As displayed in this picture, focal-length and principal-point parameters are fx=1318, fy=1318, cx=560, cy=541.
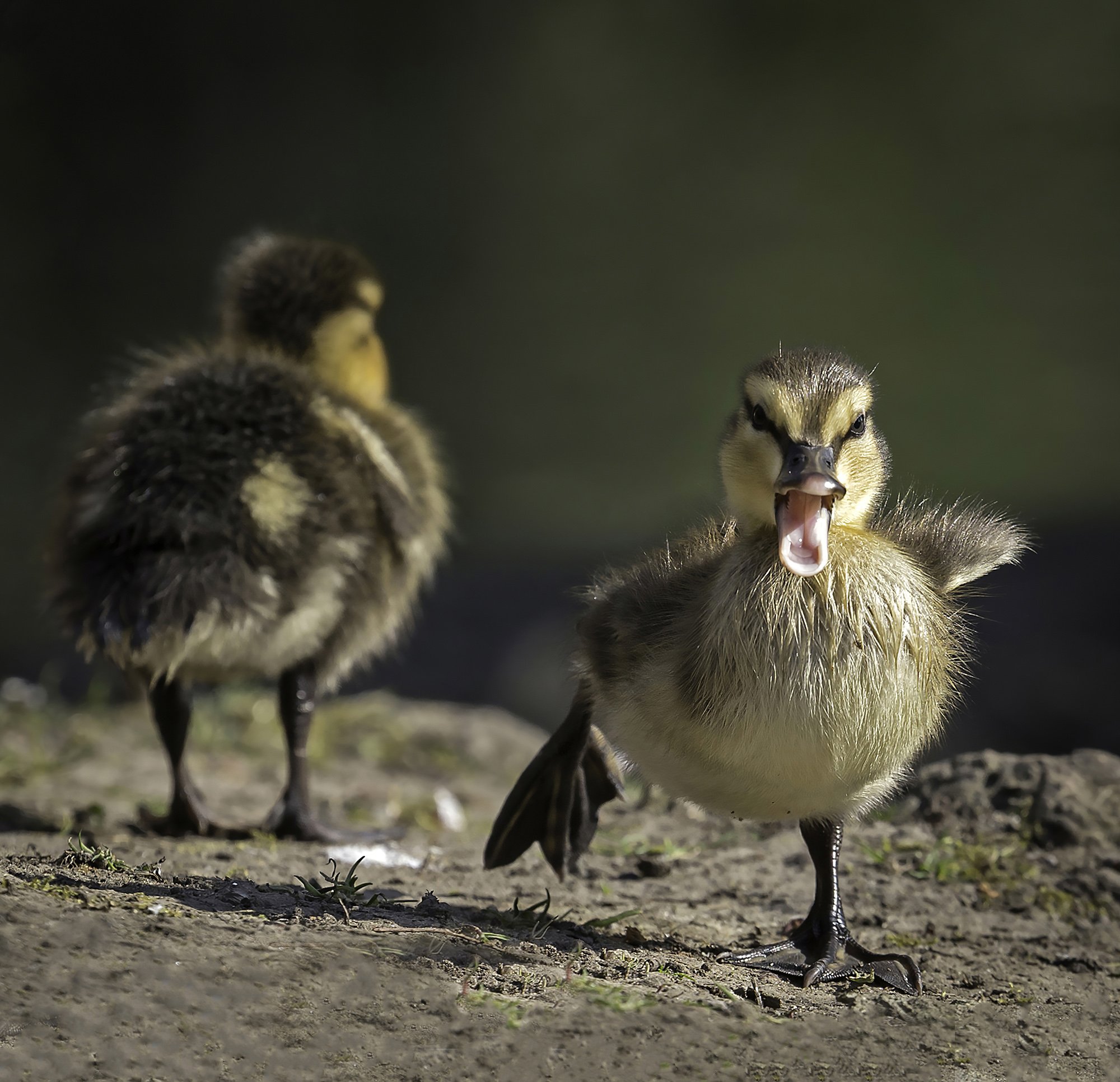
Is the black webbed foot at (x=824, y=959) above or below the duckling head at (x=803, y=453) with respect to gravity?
below

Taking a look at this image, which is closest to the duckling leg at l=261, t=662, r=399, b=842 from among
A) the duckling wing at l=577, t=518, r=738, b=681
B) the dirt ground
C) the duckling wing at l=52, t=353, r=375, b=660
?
the dirt ground

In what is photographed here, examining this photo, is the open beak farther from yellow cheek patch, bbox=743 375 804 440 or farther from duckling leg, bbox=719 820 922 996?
duckling leg, bbox=719 820 922 996

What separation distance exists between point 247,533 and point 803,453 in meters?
1.74

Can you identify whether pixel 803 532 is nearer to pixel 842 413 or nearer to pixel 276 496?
pixel 842 413

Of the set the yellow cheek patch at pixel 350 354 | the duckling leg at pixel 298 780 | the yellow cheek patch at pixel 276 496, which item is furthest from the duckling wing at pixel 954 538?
the yellow cheek patch at pixel 350 354

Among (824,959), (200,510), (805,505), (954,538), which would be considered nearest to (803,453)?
(805,505)

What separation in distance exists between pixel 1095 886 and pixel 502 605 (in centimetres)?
481

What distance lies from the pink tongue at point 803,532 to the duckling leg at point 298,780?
205 centimetres

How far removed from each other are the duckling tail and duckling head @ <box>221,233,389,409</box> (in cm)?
174

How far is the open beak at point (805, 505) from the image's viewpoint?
2.45 meters

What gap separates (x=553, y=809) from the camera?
10.7ft

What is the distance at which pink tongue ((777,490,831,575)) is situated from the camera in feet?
8.05

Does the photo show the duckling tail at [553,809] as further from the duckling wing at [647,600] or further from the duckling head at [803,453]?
Answer: the duckling head at [803,453]

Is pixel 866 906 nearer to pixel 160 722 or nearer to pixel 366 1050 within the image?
pixel 366 1050
